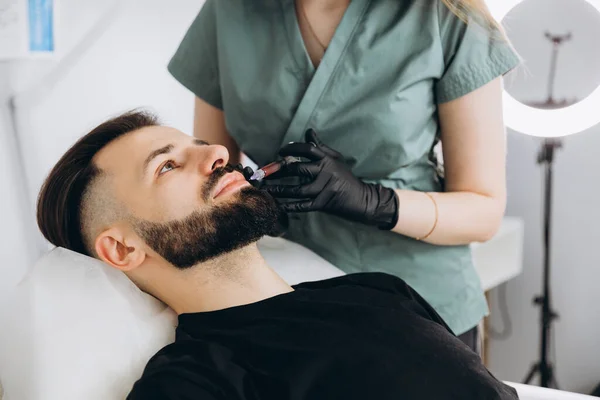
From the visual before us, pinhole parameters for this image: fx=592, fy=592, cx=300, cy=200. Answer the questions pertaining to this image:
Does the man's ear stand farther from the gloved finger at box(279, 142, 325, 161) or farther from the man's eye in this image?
the gloved finger at box(279, 142, 325, 161)

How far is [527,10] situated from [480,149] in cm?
133

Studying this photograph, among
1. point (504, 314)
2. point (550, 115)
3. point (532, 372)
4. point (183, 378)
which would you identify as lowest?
point (532, 372)

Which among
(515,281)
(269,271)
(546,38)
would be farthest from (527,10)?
(269,271)

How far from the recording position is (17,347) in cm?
82

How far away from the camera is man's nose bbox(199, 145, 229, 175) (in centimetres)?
98

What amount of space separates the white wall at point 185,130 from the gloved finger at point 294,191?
21.2 inches

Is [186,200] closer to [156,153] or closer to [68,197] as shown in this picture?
[156,153]

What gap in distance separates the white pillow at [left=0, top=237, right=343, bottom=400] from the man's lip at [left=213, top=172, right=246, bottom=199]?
8.2 inches

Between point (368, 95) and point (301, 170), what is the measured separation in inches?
7.9

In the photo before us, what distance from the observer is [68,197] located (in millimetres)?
1003

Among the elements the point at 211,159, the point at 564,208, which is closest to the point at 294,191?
the point at 211,159

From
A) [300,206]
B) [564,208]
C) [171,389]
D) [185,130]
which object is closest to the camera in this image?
[171,389]

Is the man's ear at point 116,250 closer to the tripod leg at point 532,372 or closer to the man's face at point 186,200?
the man's face at point 186,200

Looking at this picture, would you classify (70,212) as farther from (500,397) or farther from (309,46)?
(500,397)
